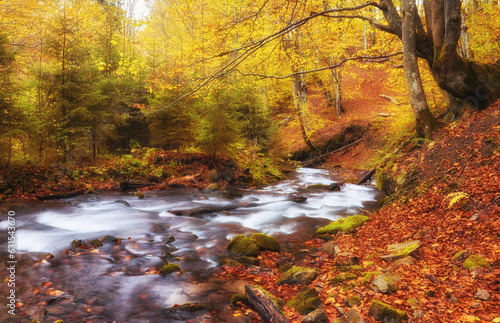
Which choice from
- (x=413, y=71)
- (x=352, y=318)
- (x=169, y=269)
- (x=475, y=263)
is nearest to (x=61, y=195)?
(x=169, y=269)

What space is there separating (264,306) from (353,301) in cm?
110

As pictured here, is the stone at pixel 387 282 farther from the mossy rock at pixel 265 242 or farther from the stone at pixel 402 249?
the mossy rock at pixel 265 242

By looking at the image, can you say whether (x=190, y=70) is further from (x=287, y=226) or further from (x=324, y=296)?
(x=324, y=296)

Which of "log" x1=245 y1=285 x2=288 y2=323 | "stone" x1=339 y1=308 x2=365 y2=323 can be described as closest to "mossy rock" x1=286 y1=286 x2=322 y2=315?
"log" x1=245 y1=285 x2=288 y2=323

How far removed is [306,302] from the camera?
3.55 meters

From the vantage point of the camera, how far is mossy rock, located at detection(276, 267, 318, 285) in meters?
4.29

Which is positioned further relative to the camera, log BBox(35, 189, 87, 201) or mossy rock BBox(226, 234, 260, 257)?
log BBox(35, 189, 87, 201)

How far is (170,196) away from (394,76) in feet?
36.9

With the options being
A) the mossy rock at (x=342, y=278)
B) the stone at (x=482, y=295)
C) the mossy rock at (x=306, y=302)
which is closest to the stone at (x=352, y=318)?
the mossy rock at (x=306, y=302)

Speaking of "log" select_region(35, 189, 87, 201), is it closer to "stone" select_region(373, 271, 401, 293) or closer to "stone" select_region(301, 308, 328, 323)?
"stone" select_region(301, 308, 328, 323)

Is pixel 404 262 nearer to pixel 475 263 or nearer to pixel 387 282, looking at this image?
pixel 387 282

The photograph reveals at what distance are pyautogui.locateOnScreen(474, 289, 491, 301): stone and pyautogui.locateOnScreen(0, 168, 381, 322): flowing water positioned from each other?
265 cm

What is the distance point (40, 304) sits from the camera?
377 centimetres

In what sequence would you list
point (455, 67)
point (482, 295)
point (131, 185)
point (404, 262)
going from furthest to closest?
point (131, 185)
point (455, 67)
point (404, 262)
point (482, 295)
